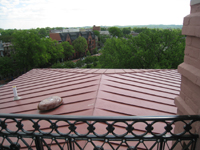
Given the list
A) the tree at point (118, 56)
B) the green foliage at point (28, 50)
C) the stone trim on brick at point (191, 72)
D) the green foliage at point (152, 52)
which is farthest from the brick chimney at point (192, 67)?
the green foliage at point (28, 50)

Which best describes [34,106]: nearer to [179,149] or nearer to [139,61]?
[179,149]

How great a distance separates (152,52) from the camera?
18203 millimetres

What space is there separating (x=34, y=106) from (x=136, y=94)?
350cm

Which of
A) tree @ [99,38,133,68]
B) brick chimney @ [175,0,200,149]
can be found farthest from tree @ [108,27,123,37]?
brick chimney @ [175,0,200,149]

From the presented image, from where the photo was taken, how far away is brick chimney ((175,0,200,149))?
1.70 meters

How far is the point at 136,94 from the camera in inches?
195

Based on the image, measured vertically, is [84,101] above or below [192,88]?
below

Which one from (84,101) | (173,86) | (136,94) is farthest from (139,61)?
(84,101)

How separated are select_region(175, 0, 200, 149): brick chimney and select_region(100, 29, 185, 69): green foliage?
15.6 m

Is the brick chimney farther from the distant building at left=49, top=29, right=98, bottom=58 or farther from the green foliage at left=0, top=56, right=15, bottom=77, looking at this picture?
the distant building at left=49, top=29, right=98, bottom=58

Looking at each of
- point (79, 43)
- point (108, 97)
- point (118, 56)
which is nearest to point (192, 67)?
point (108, 97)

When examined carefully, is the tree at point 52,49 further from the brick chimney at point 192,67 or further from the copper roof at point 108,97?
the brick chimney at point 192,67

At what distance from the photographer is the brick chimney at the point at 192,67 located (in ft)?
5.57

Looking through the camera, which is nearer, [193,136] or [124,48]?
→ [193,136]
